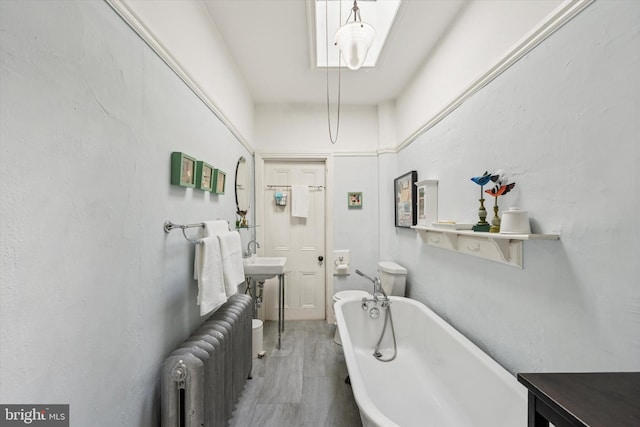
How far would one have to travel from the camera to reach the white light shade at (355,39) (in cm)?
151

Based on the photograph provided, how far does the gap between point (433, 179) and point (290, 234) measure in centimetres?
179

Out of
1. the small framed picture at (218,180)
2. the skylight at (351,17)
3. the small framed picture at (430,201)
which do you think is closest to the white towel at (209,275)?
the small framed picture at (218,180)

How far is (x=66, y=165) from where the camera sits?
2.33ft

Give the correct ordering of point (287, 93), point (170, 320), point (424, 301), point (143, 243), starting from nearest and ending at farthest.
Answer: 1. point (143, 243)
2. point (170, 320)
3. point (424, 301)
4. point (287, 93)

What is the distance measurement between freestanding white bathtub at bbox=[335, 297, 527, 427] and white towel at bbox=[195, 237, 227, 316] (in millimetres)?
782

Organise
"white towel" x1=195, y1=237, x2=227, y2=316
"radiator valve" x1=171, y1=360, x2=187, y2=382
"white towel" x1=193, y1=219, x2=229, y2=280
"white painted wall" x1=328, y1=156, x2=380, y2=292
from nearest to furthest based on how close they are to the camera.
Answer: "radiator valve" x1=171, y1=360, x2=187, y2=382 < "white towel" x1=195, y1=237, x2=227, y2=316 < "white towel" x1=193, y1=219, x2=229, y2=280 < "white painted wall" x1=328, y1=156, x2=380, y2=292

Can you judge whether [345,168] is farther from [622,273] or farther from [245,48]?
[622,273]

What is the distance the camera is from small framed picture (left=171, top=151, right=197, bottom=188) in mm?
1255

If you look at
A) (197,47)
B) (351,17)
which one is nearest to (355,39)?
(351,17)

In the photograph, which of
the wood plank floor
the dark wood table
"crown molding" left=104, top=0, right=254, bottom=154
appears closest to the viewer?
the dark wood table

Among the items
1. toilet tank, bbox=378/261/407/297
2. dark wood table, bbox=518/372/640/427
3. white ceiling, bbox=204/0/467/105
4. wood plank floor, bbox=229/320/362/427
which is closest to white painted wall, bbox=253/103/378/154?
white ceiling, bbox=204/0/467/105

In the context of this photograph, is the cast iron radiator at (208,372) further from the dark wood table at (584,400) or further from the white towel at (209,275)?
the dark wood table at (584,400)

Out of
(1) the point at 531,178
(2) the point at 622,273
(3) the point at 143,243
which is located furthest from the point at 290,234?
(2) the point at 622,273

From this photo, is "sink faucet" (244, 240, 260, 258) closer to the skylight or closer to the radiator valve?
the radiator valve
